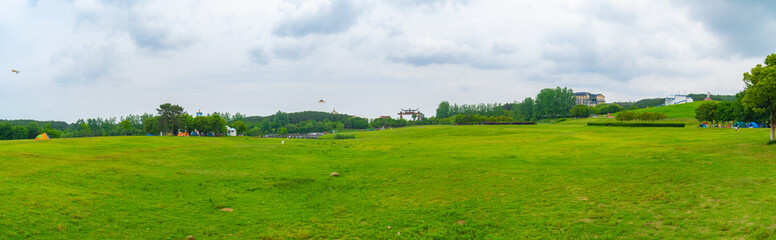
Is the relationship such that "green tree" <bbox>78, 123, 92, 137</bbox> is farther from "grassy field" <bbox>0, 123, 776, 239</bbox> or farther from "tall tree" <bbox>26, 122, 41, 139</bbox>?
"grassy field" <bbox>0, 123, 776, 239</bbox>

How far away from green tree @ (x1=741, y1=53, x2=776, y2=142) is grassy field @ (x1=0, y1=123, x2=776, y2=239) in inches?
153

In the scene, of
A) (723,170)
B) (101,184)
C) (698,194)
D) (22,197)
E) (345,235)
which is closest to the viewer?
(345,235)

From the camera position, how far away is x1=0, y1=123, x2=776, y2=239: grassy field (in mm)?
13648

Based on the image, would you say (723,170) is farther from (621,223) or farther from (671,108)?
(671,108)

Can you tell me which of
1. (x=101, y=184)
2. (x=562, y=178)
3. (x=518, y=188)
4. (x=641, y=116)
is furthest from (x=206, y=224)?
(x=641, y=116)

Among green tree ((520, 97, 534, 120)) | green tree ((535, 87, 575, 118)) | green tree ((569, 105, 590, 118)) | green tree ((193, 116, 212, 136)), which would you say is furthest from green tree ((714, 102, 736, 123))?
green tree ((193, 116, 212, 136))

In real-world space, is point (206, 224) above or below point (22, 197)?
below

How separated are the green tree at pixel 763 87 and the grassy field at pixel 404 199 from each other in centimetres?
389

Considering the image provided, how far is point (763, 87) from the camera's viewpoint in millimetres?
A: 30031

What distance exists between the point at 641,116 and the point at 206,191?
4542 inches

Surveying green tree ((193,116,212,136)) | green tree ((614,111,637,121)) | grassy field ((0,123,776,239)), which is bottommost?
grassy field ((0,123,776,239))

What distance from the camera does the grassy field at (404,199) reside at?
13.6m

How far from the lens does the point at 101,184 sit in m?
20.6

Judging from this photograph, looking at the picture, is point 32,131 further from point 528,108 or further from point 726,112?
point 528,108
